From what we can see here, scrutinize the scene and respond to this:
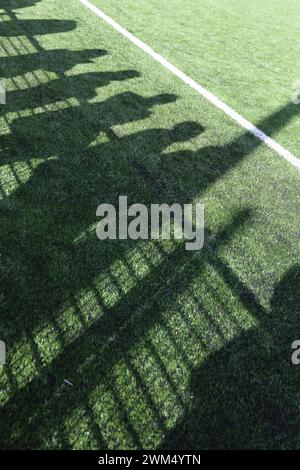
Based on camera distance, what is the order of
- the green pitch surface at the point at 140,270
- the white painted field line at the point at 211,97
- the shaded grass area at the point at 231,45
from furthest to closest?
the shaded grass area at the point at 231,45, the white painted field line at the point at 211,97, the green pitch surface at the point at 140,270

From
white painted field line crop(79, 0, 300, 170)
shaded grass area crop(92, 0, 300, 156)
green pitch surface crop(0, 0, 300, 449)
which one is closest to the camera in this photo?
green pitch surface crop(0, 0, 300, 449)

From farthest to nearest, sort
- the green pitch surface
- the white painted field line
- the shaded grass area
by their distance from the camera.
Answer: the shaded grass area < the white painted field line < the green pitch surface

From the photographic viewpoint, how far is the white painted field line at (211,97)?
6.64 m

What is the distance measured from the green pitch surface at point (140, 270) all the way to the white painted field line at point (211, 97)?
20 centimetres

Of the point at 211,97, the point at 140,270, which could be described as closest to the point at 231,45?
the point at 211,97

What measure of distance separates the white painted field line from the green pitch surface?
199mm

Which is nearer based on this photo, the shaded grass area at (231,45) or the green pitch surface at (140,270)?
the green pitch surface at (140,270)

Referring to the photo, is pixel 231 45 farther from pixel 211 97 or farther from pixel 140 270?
pixel 140 270

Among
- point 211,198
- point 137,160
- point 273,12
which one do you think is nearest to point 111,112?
point 137,160

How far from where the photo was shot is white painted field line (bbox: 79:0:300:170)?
6.64 m

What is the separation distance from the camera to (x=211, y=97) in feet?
26.4

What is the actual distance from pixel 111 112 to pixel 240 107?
2.63 m

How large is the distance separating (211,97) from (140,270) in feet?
16.9

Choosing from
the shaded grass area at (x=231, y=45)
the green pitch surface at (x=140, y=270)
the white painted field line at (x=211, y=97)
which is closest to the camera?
the green pitch surface at (x=140, y=270)
